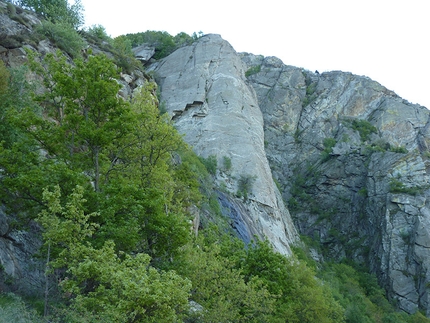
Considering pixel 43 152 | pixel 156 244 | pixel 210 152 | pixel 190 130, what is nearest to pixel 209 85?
pixel 190 130

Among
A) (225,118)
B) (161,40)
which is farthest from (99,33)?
(161,40)

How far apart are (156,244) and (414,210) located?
4658cm

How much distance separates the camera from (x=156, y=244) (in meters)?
18.0

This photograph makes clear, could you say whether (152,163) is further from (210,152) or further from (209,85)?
(209,85)

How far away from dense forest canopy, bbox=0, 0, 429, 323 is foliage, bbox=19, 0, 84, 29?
20.5 meters

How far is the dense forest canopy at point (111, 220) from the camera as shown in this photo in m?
12.7

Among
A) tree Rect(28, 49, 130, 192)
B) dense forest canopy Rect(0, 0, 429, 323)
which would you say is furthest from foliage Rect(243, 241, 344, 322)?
tree Rect(28, 49, 130, 192)

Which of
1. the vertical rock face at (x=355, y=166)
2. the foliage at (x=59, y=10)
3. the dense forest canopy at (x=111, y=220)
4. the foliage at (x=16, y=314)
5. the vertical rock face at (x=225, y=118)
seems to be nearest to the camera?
the foliage at (x=16, y=314)

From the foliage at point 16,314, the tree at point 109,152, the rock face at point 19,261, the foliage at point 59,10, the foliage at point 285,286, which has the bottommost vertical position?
the foliage at point 16,314

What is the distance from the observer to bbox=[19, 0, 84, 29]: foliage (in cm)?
4338

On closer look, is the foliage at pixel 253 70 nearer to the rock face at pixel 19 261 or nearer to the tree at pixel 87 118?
the tree at pixel 87 118

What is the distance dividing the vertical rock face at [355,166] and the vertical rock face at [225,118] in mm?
10355

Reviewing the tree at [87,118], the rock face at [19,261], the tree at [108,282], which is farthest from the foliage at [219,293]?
the rock face at [19,261]

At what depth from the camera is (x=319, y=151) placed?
234ft
